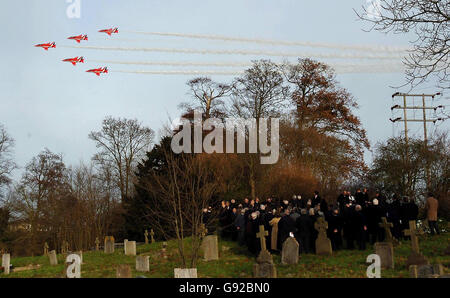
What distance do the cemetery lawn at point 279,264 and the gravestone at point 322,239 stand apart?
0.31 m

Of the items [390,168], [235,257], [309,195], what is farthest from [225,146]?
[235,257]

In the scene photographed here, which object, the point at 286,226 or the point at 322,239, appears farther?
the point at 286,226

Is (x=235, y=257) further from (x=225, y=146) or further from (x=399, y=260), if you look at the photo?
(x=225, y=146)

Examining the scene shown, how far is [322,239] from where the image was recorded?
54.5 ft

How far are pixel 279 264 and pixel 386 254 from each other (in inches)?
133

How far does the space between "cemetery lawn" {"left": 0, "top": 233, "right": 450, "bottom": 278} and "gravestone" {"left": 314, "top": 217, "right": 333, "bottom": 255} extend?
31 centimetres

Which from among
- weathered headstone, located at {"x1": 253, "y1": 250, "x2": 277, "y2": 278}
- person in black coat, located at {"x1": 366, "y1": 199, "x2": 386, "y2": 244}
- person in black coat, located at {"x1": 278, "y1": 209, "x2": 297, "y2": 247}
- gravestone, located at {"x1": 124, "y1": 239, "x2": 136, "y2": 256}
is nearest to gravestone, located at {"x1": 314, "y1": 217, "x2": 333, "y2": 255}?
person in black coat, located at {"x1": 278, "y1": 209, "x2": 297, "y2": 247}

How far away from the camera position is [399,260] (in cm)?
1424

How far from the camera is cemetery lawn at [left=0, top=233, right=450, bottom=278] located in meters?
13.5

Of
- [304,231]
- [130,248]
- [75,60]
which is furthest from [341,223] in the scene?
[75,60]

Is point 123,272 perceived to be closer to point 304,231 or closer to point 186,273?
point 186,273

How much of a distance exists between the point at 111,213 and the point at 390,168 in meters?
25.2

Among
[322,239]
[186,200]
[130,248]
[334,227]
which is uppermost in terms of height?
[186,200]
